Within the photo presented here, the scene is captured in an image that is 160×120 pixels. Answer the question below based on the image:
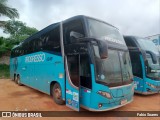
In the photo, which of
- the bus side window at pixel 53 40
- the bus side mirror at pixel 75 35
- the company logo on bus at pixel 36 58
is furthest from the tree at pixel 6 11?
the bus side mirror at pixel 75 35

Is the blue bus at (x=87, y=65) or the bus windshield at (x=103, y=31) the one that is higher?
the bus windshield at (x=103, y=31)

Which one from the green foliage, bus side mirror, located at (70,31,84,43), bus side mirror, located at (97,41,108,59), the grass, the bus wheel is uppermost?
the green foliage

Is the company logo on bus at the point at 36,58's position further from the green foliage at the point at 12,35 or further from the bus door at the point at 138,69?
the green foliage at the point at 12,35

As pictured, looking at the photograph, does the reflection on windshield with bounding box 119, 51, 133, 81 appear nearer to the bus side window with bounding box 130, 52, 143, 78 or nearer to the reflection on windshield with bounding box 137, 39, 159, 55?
the bus side window with bounding box 130, 52, 143, 78

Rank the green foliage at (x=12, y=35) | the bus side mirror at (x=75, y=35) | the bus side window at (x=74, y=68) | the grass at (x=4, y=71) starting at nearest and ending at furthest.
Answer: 1. the bus side window at (x=74, y=68)
2. the bus side mirror at (x=75, y=35)
3. the green foliage at (x=12, y=35)
4. the grass at (x=4, y=71)

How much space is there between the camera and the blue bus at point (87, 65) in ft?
15.8

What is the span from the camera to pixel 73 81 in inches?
213

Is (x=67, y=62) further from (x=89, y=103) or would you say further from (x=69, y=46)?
(x=89, y=103)

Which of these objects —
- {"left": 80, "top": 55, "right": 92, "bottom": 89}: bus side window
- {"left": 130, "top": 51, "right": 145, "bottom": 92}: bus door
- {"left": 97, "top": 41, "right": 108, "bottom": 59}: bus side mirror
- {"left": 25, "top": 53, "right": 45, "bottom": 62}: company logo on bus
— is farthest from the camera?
{"left": 130, "top": 51, "right": 145, "bottom": 92}: bus door

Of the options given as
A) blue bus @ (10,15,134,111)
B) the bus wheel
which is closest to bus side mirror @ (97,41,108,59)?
blue bus @ (10,15,134,111)

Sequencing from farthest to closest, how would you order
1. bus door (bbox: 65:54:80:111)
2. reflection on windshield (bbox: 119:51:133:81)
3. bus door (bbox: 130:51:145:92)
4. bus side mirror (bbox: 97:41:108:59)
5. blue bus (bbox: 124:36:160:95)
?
bus door (bbox: 130:51:145:92), blue bus (bbox: 124:36:160:95), reflection on windshield (bbox: 119:51:133:81), bus door (bbox: 65:54:80:111), bus side mirror (bbox: 97:41:108:59)

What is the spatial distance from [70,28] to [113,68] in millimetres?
2204

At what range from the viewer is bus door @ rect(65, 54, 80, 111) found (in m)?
5.09

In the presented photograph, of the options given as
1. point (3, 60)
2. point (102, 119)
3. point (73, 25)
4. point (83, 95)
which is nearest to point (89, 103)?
point (83, 95)
